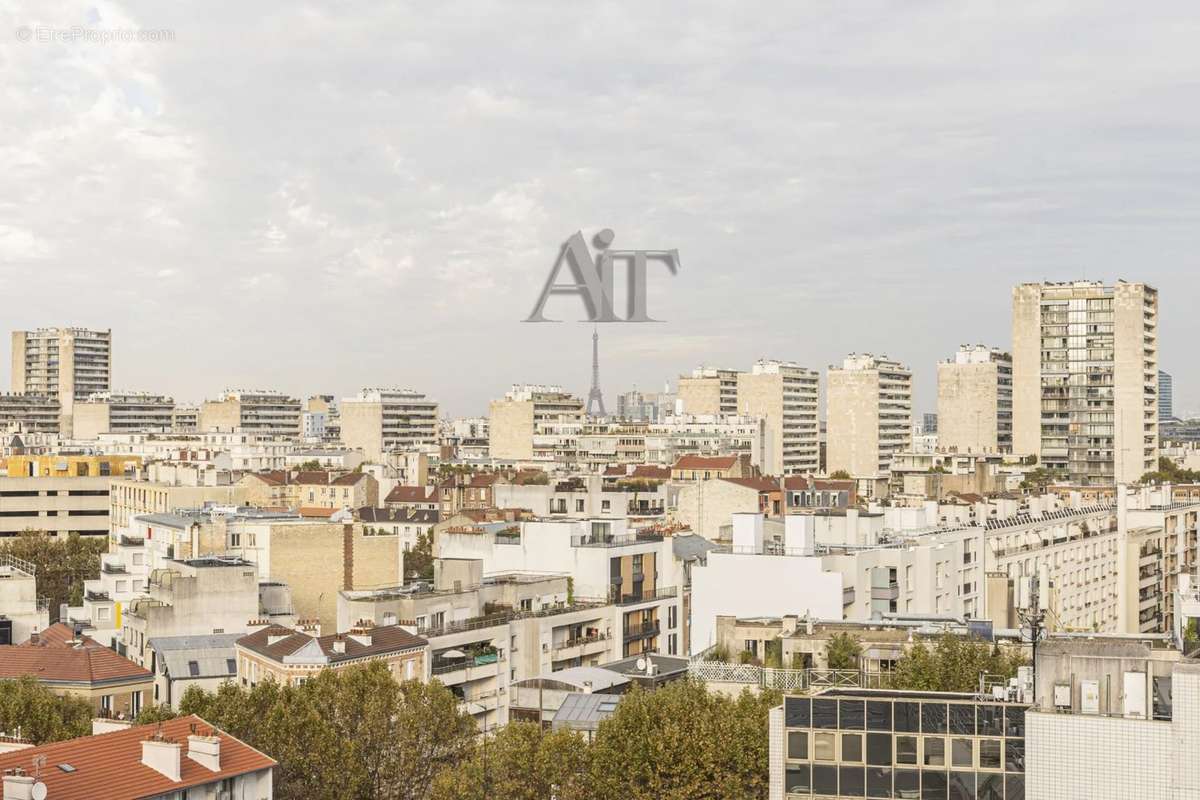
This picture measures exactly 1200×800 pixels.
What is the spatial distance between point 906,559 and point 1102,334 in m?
112

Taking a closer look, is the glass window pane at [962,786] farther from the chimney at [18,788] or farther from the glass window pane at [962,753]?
the chimney at [18,788]

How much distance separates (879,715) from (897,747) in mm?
632

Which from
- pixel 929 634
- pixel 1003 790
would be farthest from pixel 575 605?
pixel 1003 790

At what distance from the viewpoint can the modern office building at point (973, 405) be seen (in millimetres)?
188625

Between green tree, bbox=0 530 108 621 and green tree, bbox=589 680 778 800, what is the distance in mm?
57020

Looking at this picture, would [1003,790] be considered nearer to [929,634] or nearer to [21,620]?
[929,634]

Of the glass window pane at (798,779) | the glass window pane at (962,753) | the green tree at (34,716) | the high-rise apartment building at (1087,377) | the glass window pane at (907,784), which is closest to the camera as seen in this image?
the glass window pane at (962,753)

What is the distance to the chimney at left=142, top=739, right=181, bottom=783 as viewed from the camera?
3378 cm

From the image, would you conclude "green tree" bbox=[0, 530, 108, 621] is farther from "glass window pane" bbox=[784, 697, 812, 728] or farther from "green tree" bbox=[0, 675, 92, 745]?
"glass window pane" bbox=[784, 697, 812, 728]

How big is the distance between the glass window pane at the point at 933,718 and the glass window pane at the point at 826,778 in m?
1.81

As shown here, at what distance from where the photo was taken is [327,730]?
3894 centimetres

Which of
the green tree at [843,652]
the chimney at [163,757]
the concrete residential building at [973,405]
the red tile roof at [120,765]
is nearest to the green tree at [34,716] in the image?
the red tile roof at [120,765]

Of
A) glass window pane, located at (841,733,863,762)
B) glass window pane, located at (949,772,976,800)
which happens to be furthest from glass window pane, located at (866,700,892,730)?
glass window pane, located at (949,772,976,800)

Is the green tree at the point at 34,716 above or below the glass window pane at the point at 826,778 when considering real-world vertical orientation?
below
